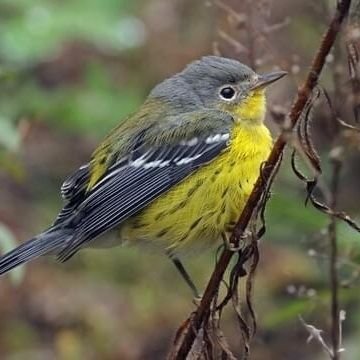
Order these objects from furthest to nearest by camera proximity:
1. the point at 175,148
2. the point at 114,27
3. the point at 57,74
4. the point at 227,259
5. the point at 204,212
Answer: the point at 57,74, the point at 114,27, the point at 175,148, the point at 204,212, the point at 227,259

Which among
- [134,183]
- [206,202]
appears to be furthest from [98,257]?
[206,202]

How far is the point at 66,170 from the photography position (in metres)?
7.54

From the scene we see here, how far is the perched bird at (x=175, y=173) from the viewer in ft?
12.8

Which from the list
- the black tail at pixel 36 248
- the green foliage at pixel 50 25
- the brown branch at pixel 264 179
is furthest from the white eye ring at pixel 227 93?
the green foliage at pixel 50 25

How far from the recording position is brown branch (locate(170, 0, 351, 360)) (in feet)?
8.23

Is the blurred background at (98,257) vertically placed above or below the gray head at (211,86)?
below

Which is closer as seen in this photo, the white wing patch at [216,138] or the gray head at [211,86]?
the white wing patch at [216,138]

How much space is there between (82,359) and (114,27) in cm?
205

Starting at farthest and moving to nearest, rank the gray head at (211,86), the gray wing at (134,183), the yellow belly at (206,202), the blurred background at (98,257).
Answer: the blurred background at (98,257) → the gray head at (211,86) → the gray wing at (134,183) → the yellow belly at (206,202)

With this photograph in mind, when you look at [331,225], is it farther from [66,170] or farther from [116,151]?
[66,170]

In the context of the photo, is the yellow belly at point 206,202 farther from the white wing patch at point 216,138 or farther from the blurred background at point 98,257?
the blurred background at point 98,257

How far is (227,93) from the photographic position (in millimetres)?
4379

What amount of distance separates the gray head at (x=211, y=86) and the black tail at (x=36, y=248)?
0.73m

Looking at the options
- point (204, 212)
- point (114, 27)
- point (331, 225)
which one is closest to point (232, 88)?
point (204, 212)
